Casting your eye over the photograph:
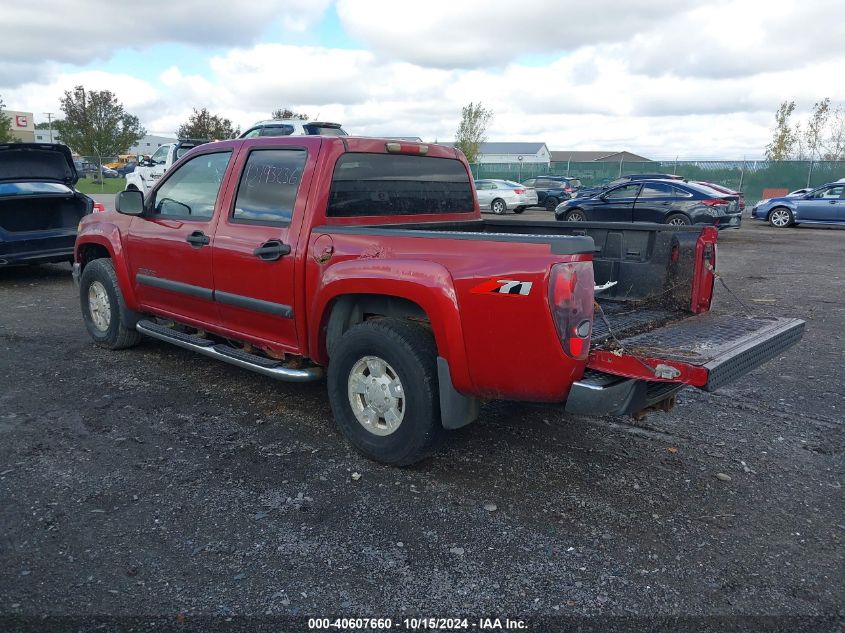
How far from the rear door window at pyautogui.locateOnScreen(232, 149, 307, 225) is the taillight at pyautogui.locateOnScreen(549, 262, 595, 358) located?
6.22ft

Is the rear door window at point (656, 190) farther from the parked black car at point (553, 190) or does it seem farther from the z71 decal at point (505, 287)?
the z71 decal at point (505, 287)

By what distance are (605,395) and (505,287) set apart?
2.21ft

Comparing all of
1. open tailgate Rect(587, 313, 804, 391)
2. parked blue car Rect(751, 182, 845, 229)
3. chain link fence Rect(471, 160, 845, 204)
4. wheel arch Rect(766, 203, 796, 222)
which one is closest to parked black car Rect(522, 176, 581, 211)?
chain link fence Rect(471, 160, 845, 204)

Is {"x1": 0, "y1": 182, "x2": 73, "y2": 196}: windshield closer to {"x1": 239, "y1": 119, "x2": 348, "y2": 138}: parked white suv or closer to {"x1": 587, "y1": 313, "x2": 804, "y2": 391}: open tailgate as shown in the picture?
{"x1": 239, "y1": 119, "x2": 348, "y2": 138}: parked white suv

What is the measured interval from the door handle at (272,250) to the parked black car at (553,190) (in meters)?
25.3

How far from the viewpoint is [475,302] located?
3.26 meters

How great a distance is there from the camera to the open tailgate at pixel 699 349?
2994mm

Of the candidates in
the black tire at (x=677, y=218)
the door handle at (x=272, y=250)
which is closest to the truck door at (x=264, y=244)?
the door handle at (x=272, y=250)

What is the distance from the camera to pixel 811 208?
20203mm

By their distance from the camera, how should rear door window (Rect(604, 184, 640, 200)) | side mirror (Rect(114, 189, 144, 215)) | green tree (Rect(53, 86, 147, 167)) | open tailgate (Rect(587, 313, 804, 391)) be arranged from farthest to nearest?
1. green tree (Rect(53, 86, 147, 167))
2. rear door window (Rect(604, 184, 640, 200))
3. side mirror (Rect(114, 189, 144, 215))
4. open tailgate (Rect(587, 313, 804, 391))

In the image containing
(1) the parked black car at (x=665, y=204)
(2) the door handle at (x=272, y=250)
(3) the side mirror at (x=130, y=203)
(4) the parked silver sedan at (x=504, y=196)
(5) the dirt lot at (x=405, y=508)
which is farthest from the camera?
(4) the parked silver sedan at (x=504, y=196)

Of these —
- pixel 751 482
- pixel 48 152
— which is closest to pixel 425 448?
pixel 751 482

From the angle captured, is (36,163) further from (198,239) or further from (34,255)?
(198,239)

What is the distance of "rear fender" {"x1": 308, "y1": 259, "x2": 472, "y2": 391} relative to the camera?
3344 millimetres
